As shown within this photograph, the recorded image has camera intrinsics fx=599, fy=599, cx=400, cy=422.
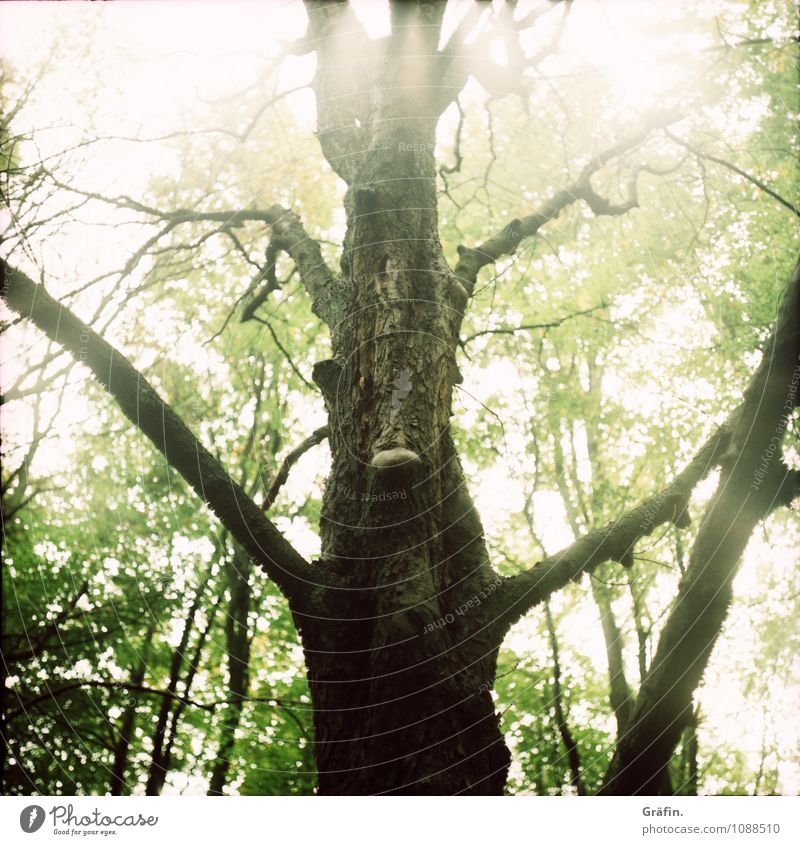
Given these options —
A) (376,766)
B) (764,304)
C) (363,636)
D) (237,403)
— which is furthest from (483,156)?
(376,766)

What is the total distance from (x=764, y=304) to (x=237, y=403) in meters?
5.05

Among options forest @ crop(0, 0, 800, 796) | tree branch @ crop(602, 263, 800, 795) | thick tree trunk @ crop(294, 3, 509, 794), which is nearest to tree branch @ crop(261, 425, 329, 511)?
forest @ crop(0, 0, 800, 796)

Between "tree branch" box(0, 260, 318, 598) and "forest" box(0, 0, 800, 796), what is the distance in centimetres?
1

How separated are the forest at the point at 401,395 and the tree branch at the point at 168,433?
12 mm

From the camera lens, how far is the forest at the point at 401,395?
228cm

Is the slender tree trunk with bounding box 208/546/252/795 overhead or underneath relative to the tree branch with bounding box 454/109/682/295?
underneath

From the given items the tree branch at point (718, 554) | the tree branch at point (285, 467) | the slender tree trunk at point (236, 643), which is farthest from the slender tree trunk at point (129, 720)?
the tree branch at point (718, 554)

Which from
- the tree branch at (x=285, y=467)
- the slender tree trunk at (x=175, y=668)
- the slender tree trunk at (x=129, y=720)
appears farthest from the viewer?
the slender tree trunk at (x=175, y=668)

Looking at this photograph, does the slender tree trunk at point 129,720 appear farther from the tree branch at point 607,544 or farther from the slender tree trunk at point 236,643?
the tree branch at point 607,544

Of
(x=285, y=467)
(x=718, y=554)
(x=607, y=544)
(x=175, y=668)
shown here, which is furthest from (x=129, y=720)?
(x=718, y=554)

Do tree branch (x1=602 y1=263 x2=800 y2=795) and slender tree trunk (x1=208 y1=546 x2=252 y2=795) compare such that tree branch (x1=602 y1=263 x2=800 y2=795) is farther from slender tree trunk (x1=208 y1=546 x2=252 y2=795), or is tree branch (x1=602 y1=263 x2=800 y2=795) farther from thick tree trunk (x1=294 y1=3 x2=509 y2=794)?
slender tree trunk (x1=208 y1=546 x2=252 y2=795)

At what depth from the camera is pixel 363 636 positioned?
2.21 m

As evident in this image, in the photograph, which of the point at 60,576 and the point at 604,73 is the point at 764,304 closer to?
the point at 604,73

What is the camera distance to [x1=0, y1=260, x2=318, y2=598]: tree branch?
7.27ft
